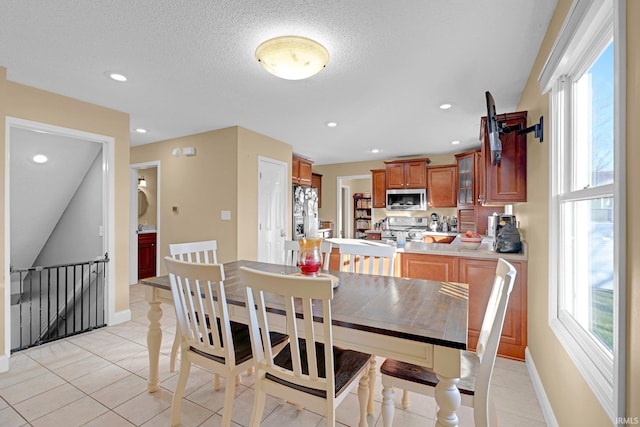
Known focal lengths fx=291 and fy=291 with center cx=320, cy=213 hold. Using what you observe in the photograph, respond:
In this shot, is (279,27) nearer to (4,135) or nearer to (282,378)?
(282,378)

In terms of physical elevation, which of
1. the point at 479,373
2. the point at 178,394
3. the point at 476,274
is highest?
the point at 476,274

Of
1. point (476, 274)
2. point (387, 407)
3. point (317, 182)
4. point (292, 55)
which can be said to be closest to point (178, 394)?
point (387, 407)

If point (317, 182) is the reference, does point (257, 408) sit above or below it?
below

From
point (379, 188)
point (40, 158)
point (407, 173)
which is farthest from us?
point (379, 188)

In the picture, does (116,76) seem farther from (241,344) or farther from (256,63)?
(241,344)

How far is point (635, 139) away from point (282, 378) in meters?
1.51

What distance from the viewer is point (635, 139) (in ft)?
2.82

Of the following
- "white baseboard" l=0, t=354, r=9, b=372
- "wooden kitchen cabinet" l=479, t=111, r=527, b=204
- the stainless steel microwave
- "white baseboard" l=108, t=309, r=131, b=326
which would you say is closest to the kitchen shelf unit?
the stainless steel microwave

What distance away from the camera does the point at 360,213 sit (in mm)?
9078

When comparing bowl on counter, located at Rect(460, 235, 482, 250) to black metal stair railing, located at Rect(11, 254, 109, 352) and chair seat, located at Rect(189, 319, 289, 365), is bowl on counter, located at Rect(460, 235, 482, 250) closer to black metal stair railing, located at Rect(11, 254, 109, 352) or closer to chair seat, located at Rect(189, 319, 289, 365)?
chair seat, located at Rect(189, 319, 289, 365)

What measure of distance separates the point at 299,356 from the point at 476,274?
2087mm

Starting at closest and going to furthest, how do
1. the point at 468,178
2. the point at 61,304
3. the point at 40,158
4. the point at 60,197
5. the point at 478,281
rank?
the point at 478,281 → the point at 40,158 → the point at 60,197 → the point at 61,304 → the point at 468,178

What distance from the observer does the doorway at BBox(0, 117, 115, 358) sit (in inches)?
122

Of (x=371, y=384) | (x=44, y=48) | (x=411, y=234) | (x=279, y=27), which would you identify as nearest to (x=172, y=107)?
(x=44, y=48)
